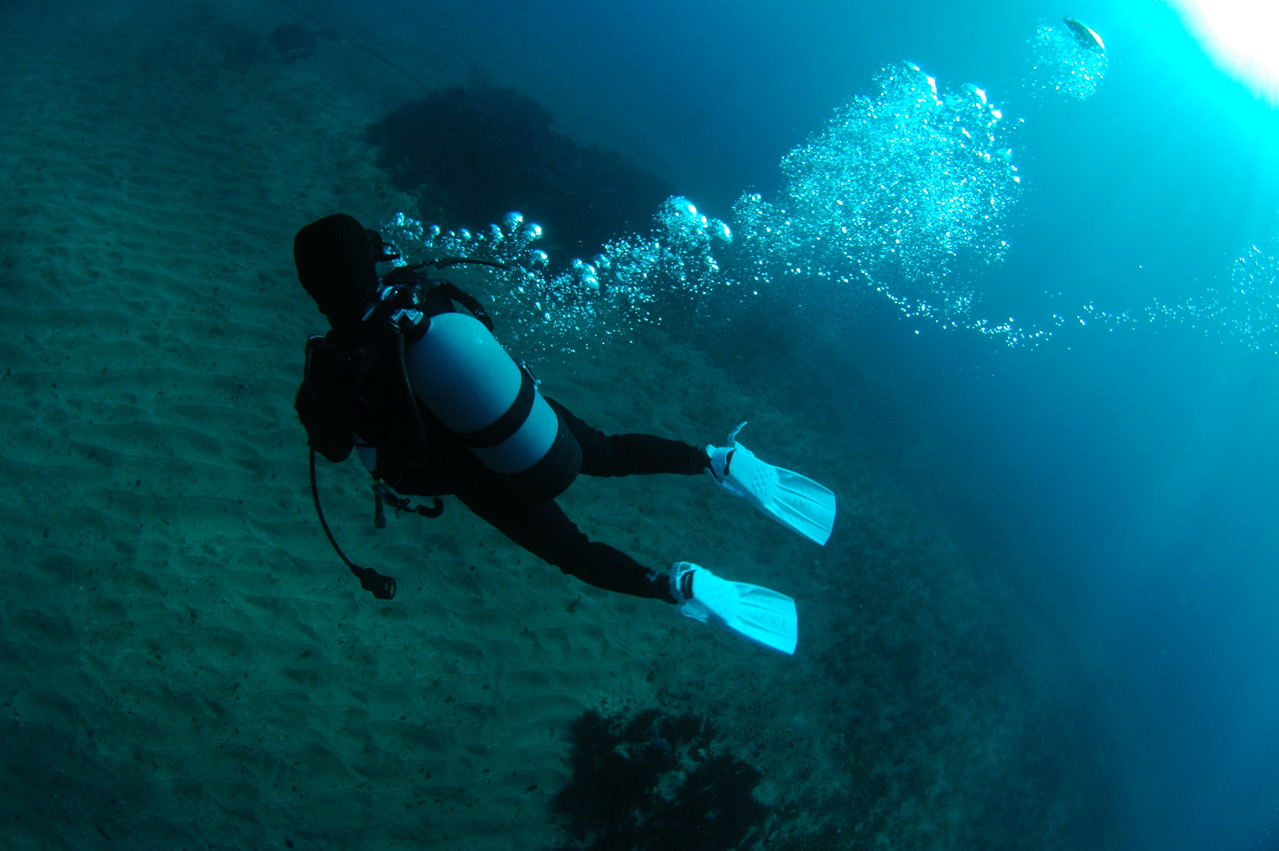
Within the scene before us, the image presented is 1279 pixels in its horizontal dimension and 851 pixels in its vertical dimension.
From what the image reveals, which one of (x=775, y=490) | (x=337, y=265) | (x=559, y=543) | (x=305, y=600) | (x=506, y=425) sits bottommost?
(x=305, y=600)

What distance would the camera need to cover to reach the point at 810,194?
434 inches

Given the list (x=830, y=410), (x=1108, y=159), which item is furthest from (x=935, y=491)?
(x=1108, y=159)

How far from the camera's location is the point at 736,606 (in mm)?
3025

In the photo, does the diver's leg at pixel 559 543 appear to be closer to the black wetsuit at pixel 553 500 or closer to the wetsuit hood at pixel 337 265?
the black wetsuit at pixel 553 500

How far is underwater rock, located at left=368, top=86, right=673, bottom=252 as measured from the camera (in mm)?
7496

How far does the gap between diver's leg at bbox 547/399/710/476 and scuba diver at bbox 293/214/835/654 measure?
0.04 ft

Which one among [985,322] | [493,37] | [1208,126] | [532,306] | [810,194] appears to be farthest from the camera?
[1208,126]

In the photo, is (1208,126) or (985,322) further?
(1208,126)

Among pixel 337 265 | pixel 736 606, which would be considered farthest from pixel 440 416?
pixel 736 606

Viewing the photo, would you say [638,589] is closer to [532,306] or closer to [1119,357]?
[532,306]

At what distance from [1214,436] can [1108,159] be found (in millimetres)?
10167

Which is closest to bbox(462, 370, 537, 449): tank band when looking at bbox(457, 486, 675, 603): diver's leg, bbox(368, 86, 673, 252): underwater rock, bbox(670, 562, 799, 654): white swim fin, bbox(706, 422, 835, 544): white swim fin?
bbox(457, 486, 675, 603): diver's leg

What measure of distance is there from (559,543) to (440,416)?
0.95m

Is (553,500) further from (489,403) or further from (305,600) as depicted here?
(305,600)
